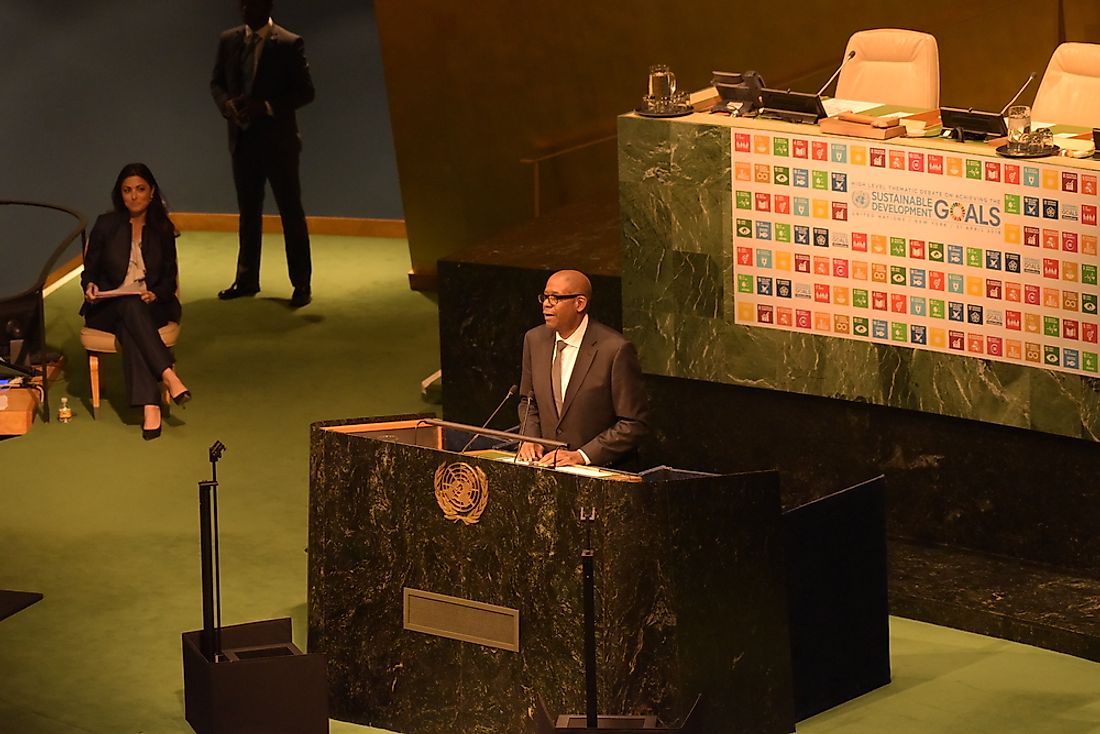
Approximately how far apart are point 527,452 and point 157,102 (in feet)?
24.2

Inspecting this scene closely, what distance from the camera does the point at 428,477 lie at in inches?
226

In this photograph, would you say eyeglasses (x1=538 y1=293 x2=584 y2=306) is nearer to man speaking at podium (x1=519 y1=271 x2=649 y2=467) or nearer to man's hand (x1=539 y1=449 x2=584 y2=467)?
man speaking at podium (x1=519 y1=271 x2=649 y2=467)

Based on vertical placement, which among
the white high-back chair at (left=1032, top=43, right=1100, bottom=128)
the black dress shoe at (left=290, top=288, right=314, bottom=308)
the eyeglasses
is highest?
the white high-back chair at (left=1032, top=43, right=1100, bottom=128)

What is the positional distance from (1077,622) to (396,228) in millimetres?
6814

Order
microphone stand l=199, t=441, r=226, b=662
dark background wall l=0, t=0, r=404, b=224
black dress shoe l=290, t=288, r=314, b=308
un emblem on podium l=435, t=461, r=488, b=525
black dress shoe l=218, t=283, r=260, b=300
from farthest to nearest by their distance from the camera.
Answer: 1. dark background wall l=0, t=0, r=404, b=224
2. black dress shoe l=218, t=283, r=260, b=300
3. black dress shoe l=290, t=288, r=314, b=308
4. un emblem on podium l=435, t=461, r=488, b=525
5. microphone stand l=199, t=441, r=226, b=662

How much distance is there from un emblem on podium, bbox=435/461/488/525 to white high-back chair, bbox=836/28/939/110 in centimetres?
326

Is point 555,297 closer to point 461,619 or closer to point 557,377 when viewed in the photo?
point 557,377

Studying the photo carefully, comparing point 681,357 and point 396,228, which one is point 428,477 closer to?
point 681,357

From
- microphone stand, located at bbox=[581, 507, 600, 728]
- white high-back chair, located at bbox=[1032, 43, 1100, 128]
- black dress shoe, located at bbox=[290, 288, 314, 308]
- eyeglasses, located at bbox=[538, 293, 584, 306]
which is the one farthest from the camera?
black dress shoe, located at bbox=[290, 288, 314, 308]

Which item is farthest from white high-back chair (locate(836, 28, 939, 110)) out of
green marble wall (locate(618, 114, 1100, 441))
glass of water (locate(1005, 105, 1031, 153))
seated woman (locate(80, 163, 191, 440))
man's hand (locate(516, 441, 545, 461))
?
seated woman (locate(80, 163, 191, 440))

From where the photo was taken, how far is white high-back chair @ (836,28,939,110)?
8273mm

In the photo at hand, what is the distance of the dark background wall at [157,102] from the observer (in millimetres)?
12336

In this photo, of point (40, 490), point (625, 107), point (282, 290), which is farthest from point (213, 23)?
point (40, 490)

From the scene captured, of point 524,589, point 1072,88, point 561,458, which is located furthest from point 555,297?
point 1072,88
